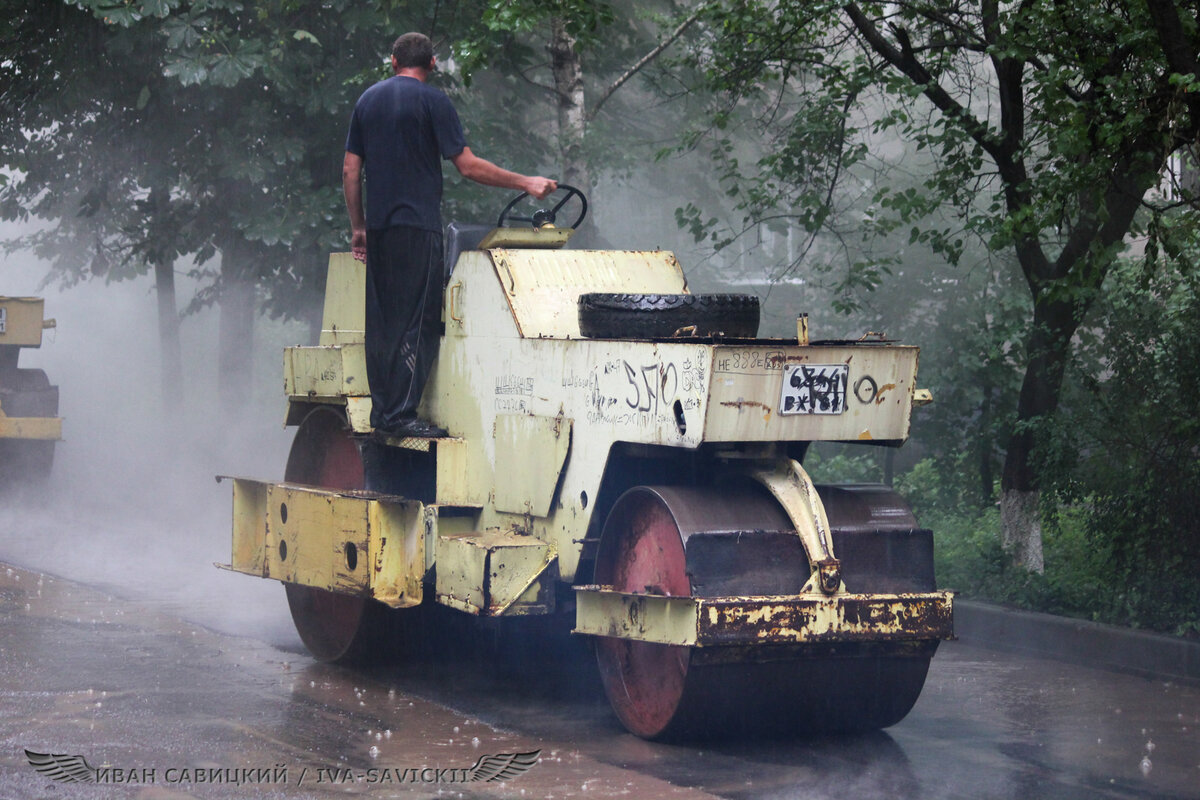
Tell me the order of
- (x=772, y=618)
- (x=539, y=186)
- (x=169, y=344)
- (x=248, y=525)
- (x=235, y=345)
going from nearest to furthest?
1. (x=772, y=618)
2. (x=539, y=186)
3. (x=248, y=525)
4. (x=235, y=345)
5. (x=169, y=344)

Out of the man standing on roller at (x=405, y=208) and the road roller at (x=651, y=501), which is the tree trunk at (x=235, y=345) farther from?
the road roller at (x=651, y=501)

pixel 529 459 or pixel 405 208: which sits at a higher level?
pixel 405 208


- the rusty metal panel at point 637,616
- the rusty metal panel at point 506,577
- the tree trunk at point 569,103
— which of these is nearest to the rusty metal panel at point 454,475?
the rusty metal panel at point 506,577

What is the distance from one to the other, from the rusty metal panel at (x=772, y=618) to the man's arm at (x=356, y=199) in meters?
2.19

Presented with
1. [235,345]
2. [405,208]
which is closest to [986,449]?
[405,208]

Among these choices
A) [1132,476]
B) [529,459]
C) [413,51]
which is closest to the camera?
[529,459]

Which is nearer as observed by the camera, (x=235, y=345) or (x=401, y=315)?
(x=401, y=315)

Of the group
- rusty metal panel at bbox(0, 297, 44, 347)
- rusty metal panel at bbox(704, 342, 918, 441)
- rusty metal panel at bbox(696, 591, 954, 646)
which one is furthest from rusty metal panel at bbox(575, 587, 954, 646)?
rusty metal panel at bbox(0, 297, 44, 347)

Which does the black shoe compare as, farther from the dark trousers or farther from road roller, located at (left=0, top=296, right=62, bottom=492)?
road roller, located at (left=0, top=296, right=62, bottom=492)

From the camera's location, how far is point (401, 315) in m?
7.15

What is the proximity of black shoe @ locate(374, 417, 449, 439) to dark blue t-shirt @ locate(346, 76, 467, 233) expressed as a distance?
0.88 metres

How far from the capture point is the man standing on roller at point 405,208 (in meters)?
6.99

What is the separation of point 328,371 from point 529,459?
1.63 metres

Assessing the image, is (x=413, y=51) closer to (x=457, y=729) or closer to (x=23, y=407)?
(x=457, y=729)
